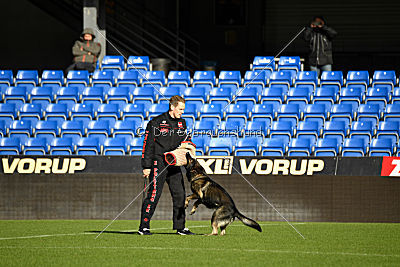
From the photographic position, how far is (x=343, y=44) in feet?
72.8

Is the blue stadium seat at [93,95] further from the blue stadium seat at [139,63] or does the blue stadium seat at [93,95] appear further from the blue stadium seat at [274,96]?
the blue stadium seat at [274,96]

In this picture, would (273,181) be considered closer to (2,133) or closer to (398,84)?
(398,84)

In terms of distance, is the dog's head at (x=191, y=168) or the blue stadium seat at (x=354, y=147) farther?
the blue stadium seat at (x=354, y=147)

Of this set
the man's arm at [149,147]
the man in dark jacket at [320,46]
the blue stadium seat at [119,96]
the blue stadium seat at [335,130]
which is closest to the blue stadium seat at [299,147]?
the blue stadium seat at [335,130]

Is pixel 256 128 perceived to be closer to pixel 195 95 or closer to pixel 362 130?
pixel 195 95

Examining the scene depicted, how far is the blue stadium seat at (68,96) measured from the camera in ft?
50.1

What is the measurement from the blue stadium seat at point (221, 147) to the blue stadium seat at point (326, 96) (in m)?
2.42

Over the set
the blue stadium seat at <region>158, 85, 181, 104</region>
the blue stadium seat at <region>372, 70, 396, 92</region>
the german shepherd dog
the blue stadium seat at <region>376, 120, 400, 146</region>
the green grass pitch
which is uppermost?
the blue stadium seat at <region>372, 70, 396, 92</region>

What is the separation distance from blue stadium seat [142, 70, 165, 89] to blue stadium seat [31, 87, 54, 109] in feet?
7.00

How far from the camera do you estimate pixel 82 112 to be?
1498 cm

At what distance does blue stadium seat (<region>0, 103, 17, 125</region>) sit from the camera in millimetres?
14940

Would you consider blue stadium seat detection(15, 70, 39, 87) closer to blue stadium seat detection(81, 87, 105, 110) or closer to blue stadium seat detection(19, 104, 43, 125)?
blue stadium seat detection(19, 104, 43, 125)

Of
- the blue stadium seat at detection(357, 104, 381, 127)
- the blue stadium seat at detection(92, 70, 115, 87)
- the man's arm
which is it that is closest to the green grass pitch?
the man's arm

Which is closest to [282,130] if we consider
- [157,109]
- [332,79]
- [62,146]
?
[332,79]
